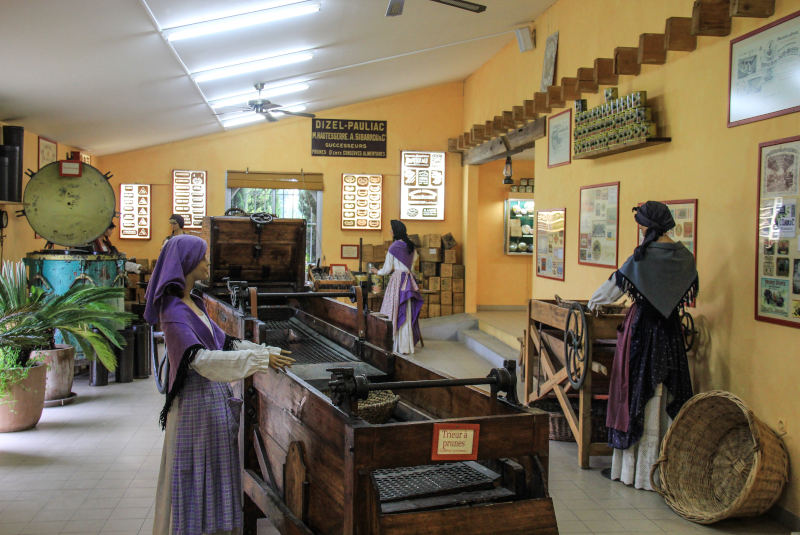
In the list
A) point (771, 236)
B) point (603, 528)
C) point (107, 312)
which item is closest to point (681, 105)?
point (771, 236)

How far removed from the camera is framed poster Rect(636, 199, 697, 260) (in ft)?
16.3

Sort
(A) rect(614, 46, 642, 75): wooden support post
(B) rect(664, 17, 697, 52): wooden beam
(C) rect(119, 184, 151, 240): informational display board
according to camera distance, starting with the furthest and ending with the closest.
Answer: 1. (C) rect(119, 184, 151, 240): informational display board
2. (A) rect(614, 46, 642, 75): wooden support post
3. (B) rect(664, 17, 697, 52): wooden beam

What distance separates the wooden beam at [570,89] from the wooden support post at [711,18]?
2.04m

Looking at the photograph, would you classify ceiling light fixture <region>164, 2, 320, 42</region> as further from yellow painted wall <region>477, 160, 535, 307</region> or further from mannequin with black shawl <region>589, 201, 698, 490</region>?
yellow painted wall <region>477, 160, 535, 307</region>

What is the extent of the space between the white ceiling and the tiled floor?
10.1 feet

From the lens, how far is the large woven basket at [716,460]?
3793 millimetres

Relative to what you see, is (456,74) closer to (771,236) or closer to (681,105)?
(681,105)

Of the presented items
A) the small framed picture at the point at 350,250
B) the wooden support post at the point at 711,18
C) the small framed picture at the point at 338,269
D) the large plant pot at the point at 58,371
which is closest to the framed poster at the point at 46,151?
the large plant pot at the point at 58,371

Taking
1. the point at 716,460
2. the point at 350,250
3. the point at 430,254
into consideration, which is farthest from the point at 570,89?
the point at 350,250

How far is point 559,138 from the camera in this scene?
25.6ft

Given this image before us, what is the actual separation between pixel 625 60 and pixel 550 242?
8.96ft

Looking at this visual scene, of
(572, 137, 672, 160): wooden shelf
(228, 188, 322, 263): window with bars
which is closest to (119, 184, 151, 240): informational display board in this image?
(228, 188, 322, 263): window with bars

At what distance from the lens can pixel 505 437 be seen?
2.38 metres

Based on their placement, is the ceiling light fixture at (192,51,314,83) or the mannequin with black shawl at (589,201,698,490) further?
the ceiling light fixture at (192,51,314,83)
